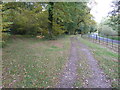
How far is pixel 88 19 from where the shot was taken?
1952 centimetres

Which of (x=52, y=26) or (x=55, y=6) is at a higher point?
(x=55, y=6)

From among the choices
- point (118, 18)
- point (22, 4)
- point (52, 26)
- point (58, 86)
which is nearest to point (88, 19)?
point (118, 18)

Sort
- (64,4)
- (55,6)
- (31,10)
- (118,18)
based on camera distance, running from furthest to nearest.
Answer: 1. (118,18)
2. (31,10)
3. (55,6)
4. (64,4)

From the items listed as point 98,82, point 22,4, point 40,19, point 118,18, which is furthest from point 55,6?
point 118,18

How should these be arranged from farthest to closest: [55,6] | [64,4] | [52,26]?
[52,26] → [55,6] → [64,4]

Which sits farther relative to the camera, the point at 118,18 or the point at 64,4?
the point at 118,18

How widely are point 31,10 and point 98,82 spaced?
1077 cm

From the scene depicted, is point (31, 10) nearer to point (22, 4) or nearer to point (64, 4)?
point (22, 4)

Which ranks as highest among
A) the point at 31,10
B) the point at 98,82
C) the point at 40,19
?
the point at 31,10

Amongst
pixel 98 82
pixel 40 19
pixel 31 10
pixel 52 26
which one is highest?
pixel 31 10

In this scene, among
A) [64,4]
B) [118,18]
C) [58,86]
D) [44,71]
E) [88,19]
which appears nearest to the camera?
[58,86]

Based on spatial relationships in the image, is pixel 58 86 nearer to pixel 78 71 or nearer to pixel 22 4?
pixel 78 71

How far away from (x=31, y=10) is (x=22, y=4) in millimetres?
1143

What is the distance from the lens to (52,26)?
11.8 metres
